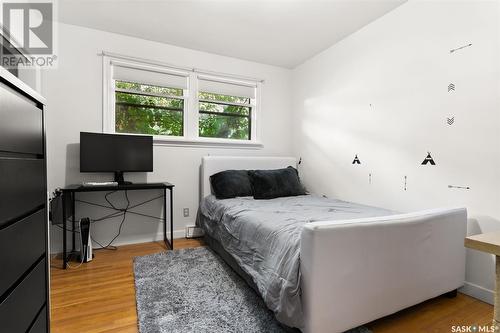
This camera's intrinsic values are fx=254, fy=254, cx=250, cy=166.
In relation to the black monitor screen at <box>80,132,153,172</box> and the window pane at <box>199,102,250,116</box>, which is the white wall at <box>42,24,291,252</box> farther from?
the window pane at <box>199,102,250,116</box>

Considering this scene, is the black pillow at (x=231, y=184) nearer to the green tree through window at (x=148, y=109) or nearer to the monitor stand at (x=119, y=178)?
the green tree through window at (x=148, y=109)

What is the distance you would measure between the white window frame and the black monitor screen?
0.26m

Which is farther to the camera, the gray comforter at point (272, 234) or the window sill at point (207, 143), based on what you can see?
the window sill at point (207, 143)

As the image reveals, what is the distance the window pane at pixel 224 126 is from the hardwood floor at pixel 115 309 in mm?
2019

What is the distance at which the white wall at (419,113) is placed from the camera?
1897mm

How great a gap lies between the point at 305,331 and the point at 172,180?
247 cm

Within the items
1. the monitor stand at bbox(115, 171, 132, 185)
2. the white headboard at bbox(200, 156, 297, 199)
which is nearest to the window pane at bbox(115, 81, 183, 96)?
the white headboard at bbox(200, 156, 297, 199)

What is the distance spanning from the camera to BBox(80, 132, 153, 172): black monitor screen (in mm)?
2707

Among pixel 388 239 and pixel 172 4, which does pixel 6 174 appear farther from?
pixel 172 4

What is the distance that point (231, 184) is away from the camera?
3113 mm

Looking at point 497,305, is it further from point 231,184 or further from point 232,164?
point 232,164

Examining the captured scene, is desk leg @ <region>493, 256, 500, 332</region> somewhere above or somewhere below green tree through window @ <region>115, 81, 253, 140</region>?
below

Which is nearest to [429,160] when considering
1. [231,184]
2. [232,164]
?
[231,184]

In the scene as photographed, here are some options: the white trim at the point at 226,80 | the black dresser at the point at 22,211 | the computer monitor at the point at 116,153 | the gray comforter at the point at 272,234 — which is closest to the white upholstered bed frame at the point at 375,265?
the gray comforter at the point at 272,234
